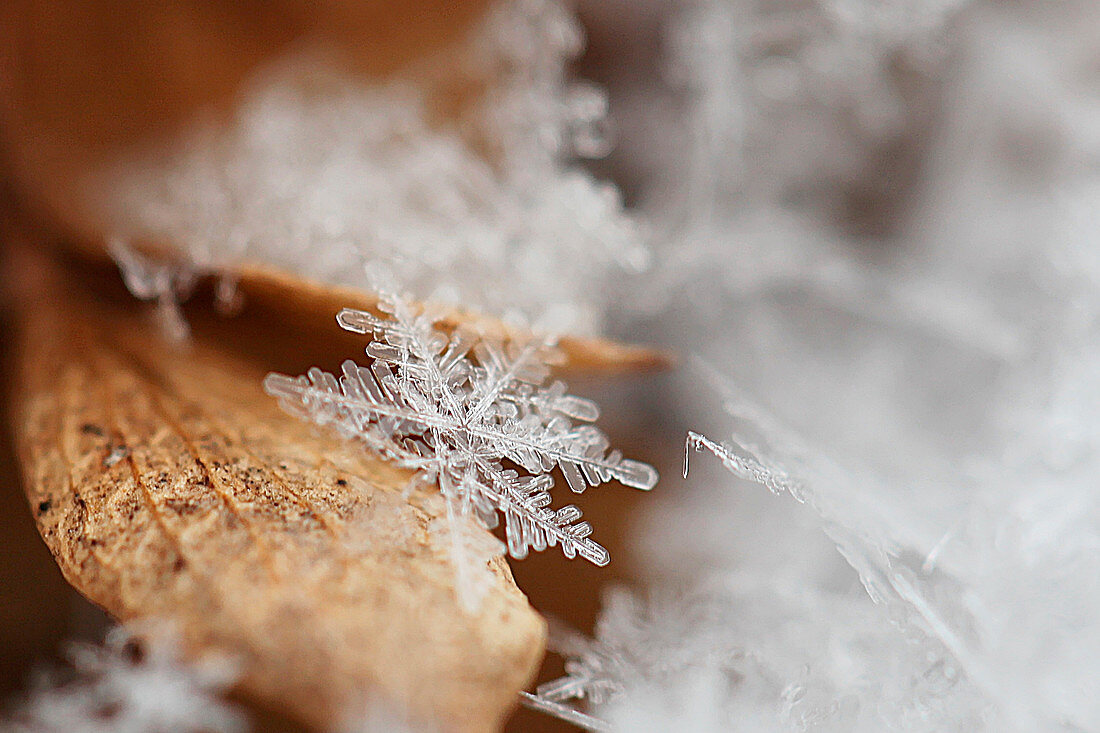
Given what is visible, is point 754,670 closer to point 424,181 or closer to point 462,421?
point 462,421

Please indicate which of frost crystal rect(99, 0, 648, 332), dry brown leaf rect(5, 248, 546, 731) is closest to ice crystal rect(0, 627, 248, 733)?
dry brown leaf rect(5, 248, 546, 731)

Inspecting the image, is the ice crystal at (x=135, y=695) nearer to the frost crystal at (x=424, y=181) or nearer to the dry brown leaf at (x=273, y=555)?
the dry brown leaf at (x=273, y=555)

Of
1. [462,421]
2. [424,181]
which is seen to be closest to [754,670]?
[462,421]

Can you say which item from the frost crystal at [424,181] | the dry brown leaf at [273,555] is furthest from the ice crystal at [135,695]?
the frost crystal at [424,181]

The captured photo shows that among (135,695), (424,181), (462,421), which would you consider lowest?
(135,695)

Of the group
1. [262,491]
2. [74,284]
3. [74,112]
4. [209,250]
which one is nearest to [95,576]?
[262,491]

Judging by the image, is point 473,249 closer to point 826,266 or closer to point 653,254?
point 653,254

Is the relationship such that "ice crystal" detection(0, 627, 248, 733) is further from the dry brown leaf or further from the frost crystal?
the frost crystal
